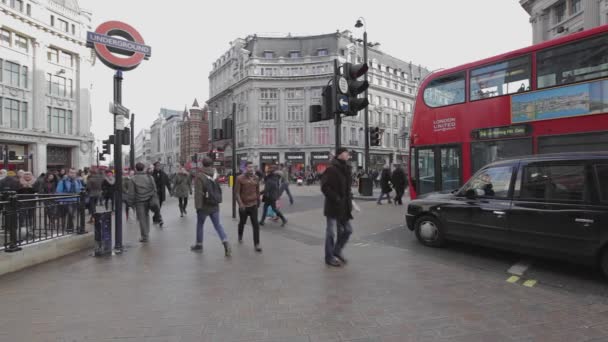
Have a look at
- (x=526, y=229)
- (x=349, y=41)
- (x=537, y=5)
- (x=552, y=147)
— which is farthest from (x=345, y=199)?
(x=349, y=41)

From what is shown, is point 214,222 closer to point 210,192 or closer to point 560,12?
point 210,192

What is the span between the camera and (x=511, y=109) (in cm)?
720

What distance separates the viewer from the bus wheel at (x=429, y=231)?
6.37m

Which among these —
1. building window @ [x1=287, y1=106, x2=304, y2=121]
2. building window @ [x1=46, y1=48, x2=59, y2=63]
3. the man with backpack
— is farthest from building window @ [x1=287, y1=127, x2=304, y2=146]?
the man with backpack

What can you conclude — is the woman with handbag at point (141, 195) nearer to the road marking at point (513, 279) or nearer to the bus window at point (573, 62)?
the road marking at point (513, 279)

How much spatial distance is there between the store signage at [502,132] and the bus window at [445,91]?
963mm

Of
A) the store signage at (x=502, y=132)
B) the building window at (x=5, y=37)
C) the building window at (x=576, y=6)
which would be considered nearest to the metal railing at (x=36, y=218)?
the store signage at (x=502, y=132)

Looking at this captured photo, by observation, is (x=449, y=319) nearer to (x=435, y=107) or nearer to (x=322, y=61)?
(x=435, y=107)

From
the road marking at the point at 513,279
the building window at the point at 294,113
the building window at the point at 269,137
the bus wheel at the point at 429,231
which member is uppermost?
the building window at the point at 294,113

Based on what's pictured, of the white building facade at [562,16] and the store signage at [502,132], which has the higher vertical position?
the white building facade at [562,16]

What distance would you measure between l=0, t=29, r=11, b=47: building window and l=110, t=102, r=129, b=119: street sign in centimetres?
3443

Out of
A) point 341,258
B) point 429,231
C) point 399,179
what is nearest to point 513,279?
point 429,231

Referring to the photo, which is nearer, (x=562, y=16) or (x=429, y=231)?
(x=429, y=231)

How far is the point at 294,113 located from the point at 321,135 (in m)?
5.50
